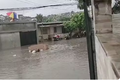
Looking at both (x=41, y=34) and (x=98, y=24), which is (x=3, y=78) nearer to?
(x=98, y=24)

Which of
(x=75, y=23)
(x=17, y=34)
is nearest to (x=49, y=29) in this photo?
(x=75, y=23)

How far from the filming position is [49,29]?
27.2 m

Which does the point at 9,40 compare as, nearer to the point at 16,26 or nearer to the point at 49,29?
the point at 16,26

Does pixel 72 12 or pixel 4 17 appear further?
pixel 72 12

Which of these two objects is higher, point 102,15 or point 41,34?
point 102,15

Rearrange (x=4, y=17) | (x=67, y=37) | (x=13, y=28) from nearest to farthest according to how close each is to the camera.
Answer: (x=13, y=28) → (x=4, y=17) → (x=67, y=37)

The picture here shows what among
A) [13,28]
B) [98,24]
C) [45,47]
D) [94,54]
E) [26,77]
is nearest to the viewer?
[98,24]

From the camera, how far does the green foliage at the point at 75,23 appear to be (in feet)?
81.7

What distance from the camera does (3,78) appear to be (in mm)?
9055

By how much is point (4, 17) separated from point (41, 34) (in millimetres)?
5145

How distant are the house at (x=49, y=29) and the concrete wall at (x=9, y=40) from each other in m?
5.45

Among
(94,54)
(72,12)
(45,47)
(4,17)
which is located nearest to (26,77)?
(94,54)

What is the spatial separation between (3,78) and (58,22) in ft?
62.9

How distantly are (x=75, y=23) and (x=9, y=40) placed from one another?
8.02m
